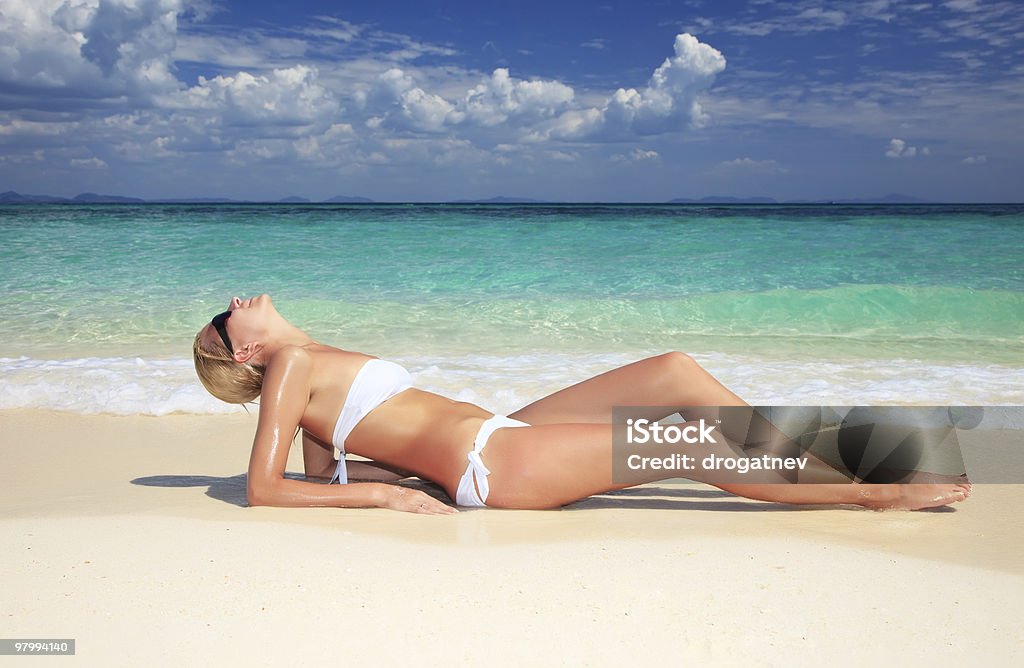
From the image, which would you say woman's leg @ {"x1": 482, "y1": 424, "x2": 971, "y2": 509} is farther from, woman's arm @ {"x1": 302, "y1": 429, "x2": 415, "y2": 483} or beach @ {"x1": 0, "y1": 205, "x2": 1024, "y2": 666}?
woman's arm @ {"x1": 302, "y1": 429, "x2": 415, "y2": 483}

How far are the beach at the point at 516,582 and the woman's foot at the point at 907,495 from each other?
4 cm

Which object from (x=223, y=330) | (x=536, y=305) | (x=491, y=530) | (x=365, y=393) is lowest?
(x=491, y=530)

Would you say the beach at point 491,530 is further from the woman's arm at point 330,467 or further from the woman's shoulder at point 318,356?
the woman's shoulder at point 318,356

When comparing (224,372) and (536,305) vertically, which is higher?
(224,372)

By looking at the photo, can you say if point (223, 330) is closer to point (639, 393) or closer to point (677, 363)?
point (639, 393)

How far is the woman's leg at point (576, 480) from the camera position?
126 inches

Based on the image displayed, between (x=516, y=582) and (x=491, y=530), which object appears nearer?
(x=516, y=582)

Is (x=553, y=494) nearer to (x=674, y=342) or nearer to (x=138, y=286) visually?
(x=674, y=342)

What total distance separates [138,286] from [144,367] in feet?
21.3

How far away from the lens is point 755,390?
6129mm

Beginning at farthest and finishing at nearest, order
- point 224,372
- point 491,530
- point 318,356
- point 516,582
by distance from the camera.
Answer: point 224,372, point 318,356, point 491,530, point 516,582

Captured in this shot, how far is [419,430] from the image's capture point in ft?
11.1

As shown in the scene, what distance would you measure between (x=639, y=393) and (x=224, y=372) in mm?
1711

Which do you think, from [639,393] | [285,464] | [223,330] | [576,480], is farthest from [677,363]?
[223,330]
